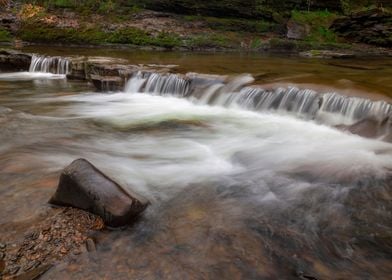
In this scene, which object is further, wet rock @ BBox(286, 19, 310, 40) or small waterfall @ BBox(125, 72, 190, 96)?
wet rock @ BBox(286, 19, 310, 40)

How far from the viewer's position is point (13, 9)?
957 inches

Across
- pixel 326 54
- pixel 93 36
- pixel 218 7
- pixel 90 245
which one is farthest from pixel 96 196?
pixel 218 7

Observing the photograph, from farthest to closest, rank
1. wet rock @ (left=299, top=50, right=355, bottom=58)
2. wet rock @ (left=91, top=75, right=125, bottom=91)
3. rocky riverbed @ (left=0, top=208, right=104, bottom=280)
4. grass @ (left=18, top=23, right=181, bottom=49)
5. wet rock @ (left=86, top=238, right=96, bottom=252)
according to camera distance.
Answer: grass @ (left=18, top=23, right=181, bottom=49), wet rock @ (left=299, top=50, right=355, bottom=58), wet rock @ (left=91, top=75, right=125, bottom=91), wet rock @ (left=86, top=238, right=96, bottom=252), rocky riverbed @ (left=0, top=208, right=104, bottom=280)

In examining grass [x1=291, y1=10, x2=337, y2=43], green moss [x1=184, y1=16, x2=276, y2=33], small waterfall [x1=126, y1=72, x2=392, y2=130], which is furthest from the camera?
green moss [x1=184, y1=16, x2=276, y2=33]

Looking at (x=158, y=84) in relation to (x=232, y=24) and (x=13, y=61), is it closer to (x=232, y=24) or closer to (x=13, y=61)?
(x=13, y=61)

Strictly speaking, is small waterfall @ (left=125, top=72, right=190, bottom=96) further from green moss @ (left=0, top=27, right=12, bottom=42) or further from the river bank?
green moss @ (left=0, top=27, right=12, bottom=42)

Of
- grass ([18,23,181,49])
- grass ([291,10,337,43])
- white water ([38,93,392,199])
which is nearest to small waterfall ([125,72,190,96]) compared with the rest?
white water ([38,93,392,199])

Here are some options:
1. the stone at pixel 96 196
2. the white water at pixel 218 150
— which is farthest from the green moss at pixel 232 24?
the stone at pixel 96 196

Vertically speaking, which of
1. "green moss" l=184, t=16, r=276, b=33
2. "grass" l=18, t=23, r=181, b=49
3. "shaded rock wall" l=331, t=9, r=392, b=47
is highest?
"shaded rock wall" l=331, t=9, r=392, b=47

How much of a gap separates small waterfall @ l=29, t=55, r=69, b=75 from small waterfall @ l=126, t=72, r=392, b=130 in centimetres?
392

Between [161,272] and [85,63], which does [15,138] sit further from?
[85,63]

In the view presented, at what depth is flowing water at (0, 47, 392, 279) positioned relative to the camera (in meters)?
3.36

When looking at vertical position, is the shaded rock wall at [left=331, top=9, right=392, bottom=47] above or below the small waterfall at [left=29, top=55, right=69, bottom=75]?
above

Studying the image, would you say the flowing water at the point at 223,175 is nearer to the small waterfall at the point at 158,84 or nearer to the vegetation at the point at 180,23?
the small waterfall at the point at 158,84
